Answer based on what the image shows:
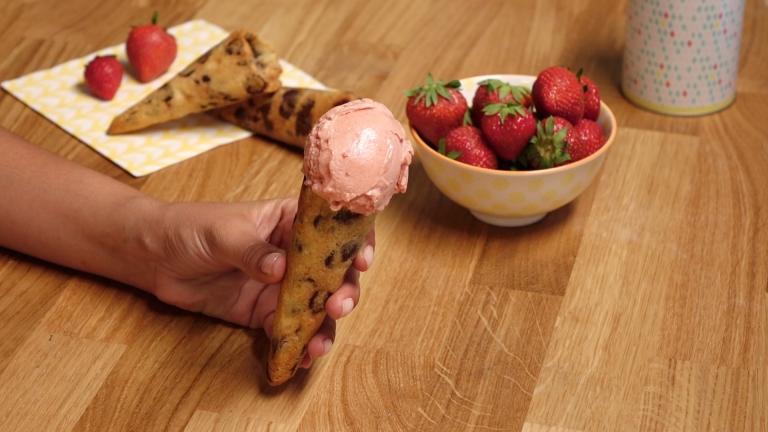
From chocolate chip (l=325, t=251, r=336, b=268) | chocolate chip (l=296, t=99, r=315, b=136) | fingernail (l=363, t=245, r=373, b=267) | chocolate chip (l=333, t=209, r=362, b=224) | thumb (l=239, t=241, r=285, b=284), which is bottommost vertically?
chocolate chip (l=296, t=99, r=315, b=136)

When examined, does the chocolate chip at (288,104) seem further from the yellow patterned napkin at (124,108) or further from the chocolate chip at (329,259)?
the chocolate chip at (329,259)

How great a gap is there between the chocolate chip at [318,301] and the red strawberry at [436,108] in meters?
0.36

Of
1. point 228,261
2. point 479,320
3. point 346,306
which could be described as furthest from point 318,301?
point 479,320

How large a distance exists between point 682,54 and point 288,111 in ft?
1.88

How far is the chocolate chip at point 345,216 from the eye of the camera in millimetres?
990

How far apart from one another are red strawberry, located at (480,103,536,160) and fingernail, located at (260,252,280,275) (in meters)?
0.35

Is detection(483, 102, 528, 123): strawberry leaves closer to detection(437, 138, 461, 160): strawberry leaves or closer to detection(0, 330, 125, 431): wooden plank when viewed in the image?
detection(437, 138, 461, 160): strawberry leaves

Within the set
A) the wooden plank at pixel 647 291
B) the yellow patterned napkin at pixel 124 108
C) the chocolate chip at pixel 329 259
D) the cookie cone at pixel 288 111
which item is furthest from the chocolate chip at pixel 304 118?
the chocolate chip at pixel 329 259

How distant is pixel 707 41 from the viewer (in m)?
1.56

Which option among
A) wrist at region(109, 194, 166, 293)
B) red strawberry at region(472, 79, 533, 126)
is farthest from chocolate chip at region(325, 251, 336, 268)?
red strawberry at region(472, 79, 533, 126)

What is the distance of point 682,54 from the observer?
5.17 ft

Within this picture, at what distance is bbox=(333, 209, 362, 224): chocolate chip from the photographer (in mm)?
990

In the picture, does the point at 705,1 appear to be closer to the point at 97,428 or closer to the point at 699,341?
the point at 699,341

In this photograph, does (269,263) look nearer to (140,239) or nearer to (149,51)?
(140,239)
